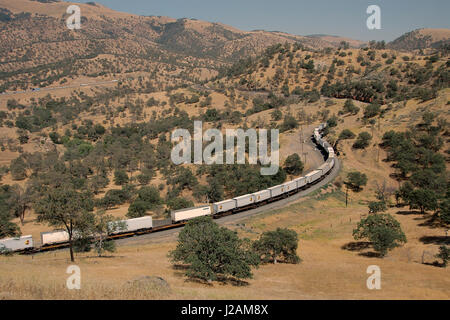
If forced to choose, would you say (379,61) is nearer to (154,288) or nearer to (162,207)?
(162,207)

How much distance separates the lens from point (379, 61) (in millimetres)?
133625

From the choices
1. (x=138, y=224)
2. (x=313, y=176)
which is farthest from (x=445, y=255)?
(x=138, y=224)

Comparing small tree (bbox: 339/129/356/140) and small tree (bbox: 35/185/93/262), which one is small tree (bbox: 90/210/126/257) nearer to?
small tree (bbox: 35/185/93/262)

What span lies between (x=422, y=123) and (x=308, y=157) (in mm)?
25135

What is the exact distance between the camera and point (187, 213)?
42469 millimetres

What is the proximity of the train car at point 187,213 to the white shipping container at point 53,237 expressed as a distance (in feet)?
41.7

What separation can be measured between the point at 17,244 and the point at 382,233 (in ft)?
122

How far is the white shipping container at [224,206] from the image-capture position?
4466 cm

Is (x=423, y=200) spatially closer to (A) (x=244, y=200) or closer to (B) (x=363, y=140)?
(A) (x=244, y=200)

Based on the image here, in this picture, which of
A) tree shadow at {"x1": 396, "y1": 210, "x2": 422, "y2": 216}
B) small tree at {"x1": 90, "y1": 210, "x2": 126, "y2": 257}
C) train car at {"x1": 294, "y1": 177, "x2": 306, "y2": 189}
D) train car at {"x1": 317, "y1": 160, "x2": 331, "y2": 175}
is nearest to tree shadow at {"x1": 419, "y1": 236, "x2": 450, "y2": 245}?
tree shadow at {"x1": 396, "y1": 210, "x2": 422, "y2": 216}

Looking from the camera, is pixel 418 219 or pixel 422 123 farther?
pixel 422 123

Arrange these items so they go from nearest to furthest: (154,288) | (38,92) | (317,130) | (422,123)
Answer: (154,288) < (422,123) < (317,130) < (38,92)

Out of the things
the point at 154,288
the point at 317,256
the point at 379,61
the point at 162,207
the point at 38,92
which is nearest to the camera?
the point at 154,288

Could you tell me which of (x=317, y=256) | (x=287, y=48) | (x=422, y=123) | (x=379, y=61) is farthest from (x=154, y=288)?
(x=287, y=48)
